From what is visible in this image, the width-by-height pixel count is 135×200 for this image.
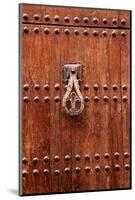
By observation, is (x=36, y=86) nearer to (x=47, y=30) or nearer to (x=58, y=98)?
(x=58, y=98)

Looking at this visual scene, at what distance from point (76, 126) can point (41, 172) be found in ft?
1.50

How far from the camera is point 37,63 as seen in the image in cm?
637

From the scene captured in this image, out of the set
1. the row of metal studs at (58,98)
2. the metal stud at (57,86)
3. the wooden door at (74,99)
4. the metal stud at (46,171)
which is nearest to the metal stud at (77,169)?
the wooden door at (74,99)

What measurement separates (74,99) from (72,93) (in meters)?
0.05

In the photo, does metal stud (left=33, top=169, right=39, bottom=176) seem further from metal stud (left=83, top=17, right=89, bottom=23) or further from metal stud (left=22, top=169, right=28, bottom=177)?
metal stud (left=83, top=17, right=89, bottom=23)

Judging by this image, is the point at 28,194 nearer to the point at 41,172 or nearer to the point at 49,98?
the point at 41,172

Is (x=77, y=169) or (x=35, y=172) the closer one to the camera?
(x=35, y=172)

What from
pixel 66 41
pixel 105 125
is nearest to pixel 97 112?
pixel 105 125

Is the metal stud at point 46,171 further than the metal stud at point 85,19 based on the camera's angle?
No

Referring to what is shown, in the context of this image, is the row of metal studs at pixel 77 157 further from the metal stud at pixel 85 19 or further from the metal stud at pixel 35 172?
the metal stud at pixel 85 19

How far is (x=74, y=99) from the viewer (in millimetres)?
6465

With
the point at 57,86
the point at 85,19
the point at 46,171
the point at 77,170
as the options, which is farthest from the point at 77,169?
the point at 85,19

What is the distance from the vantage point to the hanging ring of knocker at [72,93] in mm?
6441

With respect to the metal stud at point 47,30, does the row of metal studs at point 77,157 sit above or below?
below
